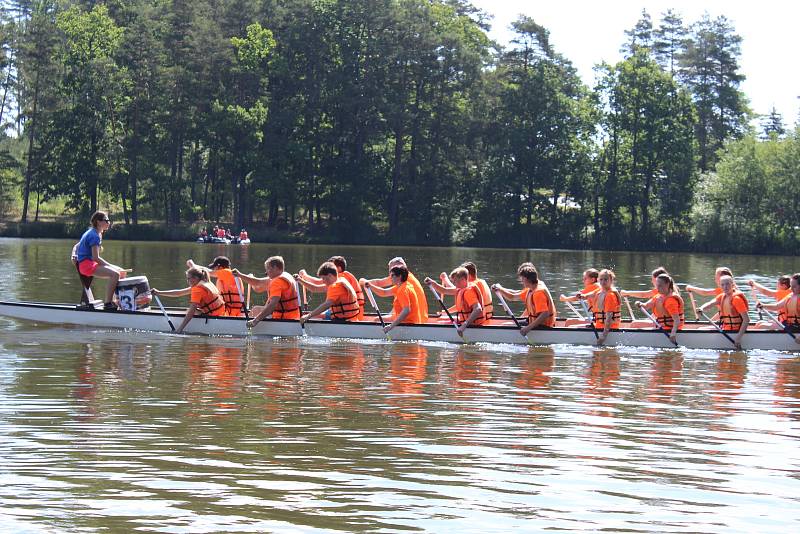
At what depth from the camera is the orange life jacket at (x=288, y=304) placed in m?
20.2

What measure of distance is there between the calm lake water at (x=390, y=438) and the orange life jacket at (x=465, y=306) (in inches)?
25.7

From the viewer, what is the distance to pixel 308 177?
75938mm

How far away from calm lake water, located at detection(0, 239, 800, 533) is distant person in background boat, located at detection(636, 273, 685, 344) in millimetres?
584

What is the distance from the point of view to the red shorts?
20.2m

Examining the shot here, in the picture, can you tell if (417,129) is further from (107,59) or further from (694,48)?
(694,48)

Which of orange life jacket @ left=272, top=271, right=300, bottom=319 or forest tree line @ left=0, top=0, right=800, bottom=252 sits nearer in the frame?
orange life jacket @ left=272, top=271, right=300, bottom=319

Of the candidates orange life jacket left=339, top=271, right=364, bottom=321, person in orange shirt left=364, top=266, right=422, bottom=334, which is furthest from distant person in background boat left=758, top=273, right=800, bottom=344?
orange life jacket left=339, top=271, right=364, bottom=321

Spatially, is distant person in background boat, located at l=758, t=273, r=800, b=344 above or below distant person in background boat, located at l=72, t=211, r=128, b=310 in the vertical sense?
below

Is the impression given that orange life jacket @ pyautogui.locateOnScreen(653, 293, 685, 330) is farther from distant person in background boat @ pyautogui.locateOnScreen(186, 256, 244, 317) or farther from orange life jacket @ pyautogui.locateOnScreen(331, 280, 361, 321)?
distant person in background boat @ pyautogui.locateOnScreen(186, 256, 244, 317)

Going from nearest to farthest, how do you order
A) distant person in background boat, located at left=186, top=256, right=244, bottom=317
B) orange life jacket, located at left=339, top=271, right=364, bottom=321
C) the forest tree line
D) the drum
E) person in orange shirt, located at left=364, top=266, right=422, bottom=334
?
1. person in orange shirt, located at left=364, top=266, right=422, bottom=334
2. orange life jacket, located at left=339, top=271, right=364, bottom=321
3. distant person in background boat, located at left=186, top=256, right=244, bottom=317
4. the drum
5. the forest tree line

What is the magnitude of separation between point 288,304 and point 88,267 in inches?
144

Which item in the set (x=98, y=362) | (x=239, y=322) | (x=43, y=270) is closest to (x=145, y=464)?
(x=98, y=362)

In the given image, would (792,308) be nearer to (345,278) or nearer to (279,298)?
(345,278)

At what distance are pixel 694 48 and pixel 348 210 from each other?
33.2 metres
